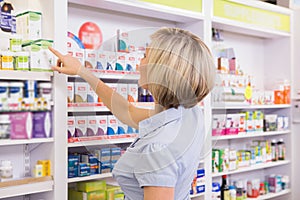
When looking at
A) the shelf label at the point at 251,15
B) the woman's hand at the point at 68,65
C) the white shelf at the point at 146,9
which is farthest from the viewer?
the shelf label at the point at 251,15

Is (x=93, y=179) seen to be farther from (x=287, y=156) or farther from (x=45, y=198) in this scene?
(x=287, y=156)

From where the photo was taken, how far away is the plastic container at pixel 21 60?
2.28 m

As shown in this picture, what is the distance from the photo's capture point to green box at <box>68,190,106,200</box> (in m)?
2.63

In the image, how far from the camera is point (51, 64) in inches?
93.5

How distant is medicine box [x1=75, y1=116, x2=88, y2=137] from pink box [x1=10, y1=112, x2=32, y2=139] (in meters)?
0.31

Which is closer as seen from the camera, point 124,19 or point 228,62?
point 124,19

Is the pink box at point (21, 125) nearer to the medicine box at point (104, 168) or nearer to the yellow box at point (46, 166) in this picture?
the yellow box at point (46, 166)

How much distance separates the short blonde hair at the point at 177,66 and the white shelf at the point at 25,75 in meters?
1.15

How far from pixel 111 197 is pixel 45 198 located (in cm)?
44

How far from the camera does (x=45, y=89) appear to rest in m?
2.38

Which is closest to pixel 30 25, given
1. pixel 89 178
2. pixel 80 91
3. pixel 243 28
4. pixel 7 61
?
pixel 7 61

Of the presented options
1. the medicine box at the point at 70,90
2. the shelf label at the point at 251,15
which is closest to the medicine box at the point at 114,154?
the medicine box at the point at 70,90

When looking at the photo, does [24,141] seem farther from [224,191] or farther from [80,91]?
[224,191]

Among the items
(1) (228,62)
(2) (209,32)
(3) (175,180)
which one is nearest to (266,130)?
(1) (228,62)
